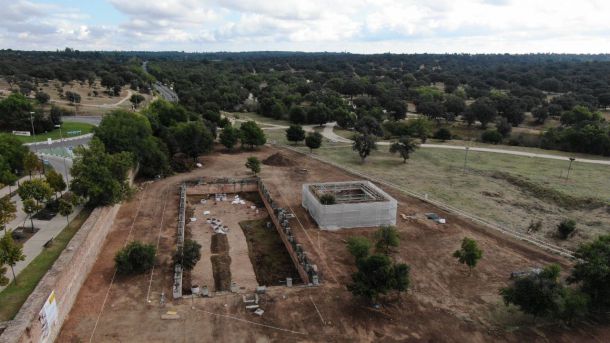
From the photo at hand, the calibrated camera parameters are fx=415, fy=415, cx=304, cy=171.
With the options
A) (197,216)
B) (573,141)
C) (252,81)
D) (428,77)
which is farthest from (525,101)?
(197,216)

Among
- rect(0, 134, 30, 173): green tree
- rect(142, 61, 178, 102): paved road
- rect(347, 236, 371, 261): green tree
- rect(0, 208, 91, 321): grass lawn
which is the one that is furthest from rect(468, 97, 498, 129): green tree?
rect(0, 134, 30, 173): green tree

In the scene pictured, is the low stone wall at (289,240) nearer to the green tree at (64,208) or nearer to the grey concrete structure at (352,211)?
the grey concrete structure at (352,211)

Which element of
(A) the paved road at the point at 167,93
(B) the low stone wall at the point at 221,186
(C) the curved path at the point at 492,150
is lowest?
(B) the low stone wall at the point at 221,186

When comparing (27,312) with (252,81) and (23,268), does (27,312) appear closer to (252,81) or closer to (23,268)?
(23,268)

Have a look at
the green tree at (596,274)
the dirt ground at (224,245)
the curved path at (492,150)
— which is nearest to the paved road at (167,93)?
the curved path at (492,150)

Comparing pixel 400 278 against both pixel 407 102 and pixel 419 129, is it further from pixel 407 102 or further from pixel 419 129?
pixel 407 102

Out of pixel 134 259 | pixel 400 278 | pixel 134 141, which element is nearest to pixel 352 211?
pixel 400 278
